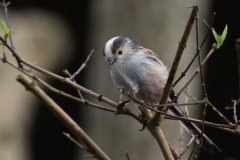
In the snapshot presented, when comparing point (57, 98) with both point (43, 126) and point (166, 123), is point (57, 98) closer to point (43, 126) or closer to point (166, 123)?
point (43, 126)

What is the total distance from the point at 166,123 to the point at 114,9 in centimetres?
175

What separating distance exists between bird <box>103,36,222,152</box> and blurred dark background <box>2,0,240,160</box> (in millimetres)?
1656

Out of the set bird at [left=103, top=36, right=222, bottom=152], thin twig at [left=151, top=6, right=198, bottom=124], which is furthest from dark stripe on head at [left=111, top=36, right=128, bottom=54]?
thin twig at [left=151, top=6, right=198, bottom=124]

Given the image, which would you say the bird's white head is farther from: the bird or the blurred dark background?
the blurred dark background

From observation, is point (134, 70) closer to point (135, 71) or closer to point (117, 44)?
point (135, 71)

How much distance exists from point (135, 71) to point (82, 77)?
2.73 meters

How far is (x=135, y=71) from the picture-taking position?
6.76 feet

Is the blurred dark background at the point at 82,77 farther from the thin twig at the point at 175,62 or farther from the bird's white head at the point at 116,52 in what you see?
the thin twig at the point at 175,62

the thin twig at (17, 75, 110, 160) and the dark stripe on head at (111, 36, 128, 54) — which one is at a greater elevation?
the dark stripe on head at (111, 36, 128, 54)

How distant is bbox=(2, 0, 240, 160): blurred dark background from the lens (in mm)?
4031

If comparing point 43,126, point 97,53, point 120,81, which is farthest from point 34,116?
point 120,81

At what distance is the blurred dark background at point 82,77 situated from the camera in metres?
4.03

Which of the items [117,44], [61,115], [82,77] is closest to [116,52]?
[117,44]

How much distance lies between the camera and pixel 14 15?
183 inches
